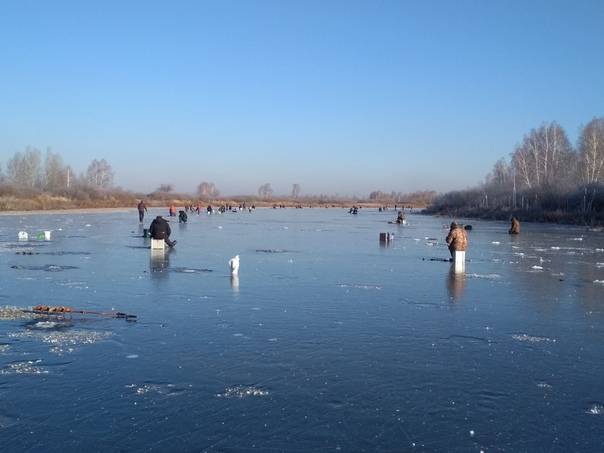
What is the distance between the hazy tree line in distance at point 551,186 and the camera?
58344 mm

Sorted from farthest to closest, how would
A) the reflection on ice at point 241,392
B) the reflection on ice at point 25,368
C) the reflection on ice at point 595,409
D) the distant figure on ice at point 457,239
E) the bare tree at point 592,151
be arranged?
1. the bare tree at point 592,151
2. the distant figure on ice at point 457,239
3. the reflection on ice at point 25,368
4. the reflection on ice at point 241,392
5. the reflection on ice at point 595,409

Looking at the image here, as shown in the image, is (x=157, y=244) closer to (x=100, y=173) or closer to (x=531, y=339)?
(x=531, y=339)

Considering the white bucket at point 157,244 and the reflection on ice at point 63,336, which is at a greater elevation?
the white bucket at point 157,244

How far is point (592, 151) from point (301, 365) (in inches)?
2797

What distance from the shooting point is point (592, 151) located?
226 feet

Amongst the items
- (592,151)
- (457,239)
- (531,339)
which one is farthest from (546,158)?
(531,339)

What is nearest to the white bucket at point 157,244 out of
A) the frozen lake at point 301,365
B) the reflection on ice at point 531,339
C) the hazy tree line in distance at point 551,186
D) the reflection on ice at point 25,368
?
the frozen lake at point 301,365

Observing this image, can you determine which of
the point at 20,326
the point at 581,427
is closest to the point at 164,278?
the point at 20,326

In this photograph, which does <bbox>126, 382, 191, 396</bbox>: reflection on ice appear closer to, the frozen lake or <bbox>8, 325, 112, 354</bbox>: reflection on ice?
the frozen lake

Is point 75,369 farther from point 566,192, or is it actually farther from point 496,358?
point 566,192

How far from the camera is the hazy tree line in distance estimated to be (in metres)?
58.3

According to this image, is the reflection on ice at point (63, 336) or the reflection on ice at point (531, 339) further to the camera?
the reflection on ice at point (531, 339)

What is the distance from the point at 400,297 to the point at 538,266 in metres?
8.57

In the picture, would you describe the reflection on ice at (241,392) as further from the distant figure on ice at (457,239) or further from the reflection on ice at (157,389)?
the distant figure on ice at (457,239)
